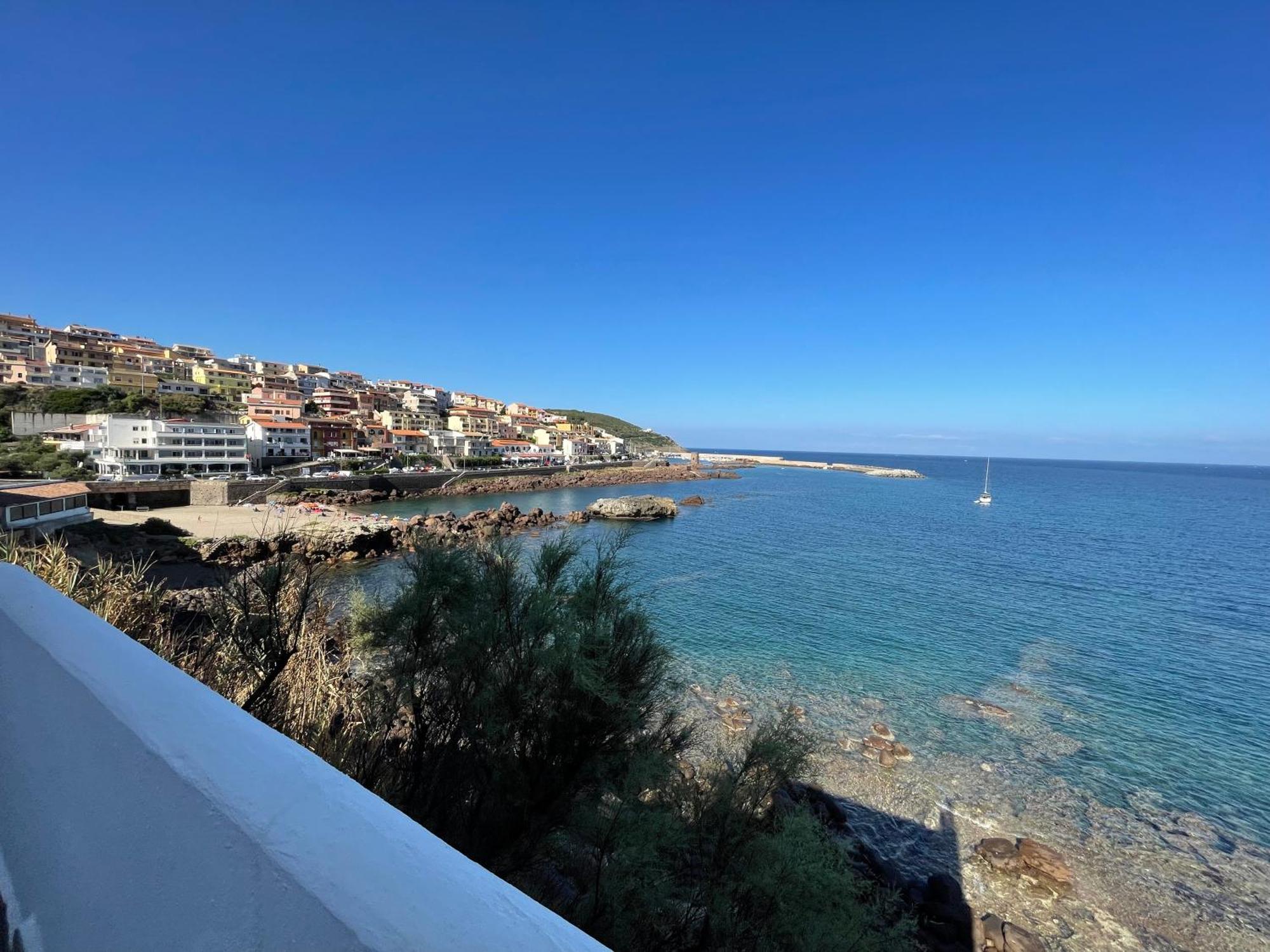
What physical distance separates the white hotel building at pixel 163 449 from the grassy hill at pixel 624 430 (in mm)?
90939

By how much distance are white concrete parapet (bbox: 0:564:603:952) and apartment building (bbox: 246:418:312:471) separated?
51.1 m

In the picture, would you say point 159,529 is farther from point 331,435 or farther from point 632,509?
Result: point 331,435

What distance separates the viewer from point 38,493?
17500mm

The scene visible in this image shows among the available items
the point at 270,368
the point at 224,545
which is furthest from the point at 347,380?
the point at 224,545

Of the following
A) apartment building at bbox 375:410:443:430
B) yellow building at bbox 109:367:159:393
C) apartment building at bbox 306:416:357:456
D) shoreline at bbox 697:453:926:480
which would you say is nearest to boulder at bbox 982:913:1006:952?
apartment building at bbox 306:416:357:456

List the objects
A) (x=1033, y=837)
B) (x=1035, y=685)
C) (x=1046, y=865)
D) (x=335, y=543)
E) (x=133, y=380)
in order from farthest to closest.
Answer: (x=133, y=380) < (x=335, y=543) < (x=1035, y=685) < (x=1033, y=837) < (x=1046, y=865)

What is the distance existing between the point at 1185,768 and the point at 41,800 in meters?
15.4

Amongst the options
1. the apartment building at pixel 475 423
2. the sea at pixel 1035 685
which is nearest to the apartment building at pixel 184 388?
the apartment building at pixel 475 423

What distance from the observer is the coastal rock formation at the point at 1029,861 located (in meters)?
7.19

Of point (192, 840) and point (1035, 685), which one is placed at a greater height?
point (192, 840)

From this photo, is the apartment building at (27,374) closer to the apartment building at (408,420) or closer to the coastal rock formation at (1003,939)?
the apartment building at (408,420)

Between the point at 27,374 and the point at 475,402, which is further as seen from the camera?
the point at 475,402

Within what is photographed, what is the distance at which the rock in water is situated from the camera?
3762 cm

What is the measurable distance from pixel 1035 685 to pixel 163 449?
50.8 meters
